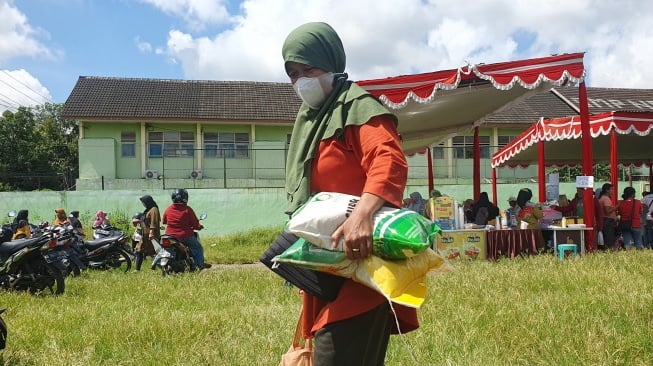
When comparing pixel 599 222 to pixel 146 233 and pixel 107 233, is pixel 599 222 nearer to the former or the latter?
pixel 146 233

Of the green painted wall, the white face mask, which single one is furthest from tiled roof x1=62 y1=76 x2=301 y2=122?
the white face mask

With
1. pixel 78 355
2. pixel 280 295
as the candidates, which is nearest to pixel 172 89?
pixel 280 295

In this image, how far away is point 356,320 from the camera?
1949 mm

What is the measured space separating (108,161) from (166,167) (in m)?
2.47

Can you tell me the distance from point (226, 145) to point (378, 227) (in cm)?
2280

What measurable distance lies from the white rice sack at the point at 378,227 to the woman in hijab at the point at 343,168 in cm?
3

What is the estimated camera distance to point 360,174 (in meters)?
2.06

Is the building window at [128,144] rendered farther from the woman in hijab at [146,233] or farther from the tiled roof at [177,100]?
the woman in hijab at [146,233]

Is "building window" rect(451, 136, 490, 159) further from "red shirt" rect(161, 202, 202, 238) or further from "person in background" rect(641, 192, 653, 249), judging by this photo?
"red shirt" rect(161, 202, 202, 238)

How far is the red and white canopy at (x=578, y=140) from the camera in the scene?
10570 millimetres

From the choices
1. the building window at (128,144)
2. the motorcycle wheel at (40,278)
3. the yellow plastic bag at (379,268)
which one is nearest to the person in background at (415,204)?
the motorcycle wheel at (40,278)

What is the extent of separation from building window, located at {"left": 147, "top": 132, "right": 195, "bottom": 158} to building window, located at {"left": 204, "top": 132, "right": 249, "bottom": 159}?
67cm

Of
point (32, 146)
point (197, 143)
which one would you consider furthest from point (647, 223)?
point (32, 146)

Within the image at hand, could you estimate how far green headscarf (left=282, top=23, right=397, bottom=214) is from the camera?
2.05 metres
